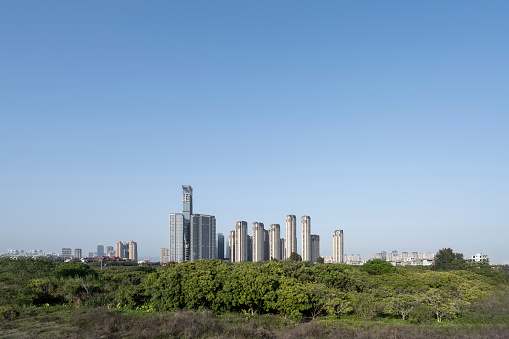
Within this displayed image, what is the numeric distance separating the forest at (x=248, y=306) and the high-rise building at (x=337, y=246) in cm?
9860

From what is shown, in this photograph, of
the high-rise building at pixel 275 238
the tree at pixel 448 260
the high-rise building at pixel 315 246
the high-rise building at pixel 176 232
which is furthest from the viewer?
the high-rise building at pixel 315 246

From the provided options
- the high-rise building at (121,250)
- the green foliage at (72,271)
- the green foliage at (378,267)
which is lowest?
the high-rise building at (121,250)

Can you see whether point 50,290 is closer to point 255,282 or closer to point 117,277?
point 117,277

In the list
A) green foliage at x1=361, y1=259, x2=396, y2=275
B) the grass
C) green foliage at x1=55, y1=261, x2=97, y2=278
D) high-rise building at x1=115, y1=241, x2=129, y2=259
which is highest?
green foliage at x1=55, y1=261, x2=97, y2=278

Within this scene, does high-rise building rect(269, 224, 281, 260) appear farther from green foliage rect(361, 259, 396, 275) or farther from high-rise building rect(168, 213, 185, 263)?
green foliage rect(361, 259, 396, 275)

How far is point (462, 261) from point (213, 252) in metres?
70.2

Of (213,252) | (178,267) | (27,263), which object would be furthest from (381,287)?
(213,252)

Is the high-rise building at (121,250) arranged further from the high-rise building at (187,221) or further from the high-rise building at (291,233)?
the high-rise building at (291,233)

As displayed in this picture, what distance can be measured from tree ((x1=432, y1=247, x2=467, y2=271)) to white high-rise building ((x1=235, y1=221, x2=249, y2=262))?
6519 centimetres

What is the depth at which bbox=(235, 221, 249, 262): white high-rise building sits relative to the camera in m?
110

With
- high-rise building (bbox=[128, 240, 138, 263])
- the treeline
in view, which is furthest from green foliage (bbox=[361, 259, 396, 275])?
high-rise building (bbox=[128, 240, 138, 263])

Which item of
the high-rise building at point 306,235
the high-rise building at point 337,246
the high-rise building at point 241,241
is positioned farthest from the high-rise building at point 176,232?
the high-rise building at point 337,246

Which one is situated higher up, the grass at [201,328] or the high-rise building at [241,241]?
the grass at [201,328]

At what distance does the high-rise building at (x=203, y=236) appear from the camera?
317 feet
